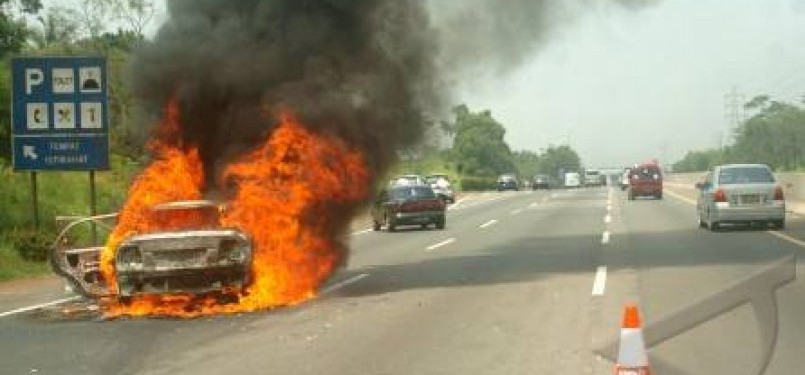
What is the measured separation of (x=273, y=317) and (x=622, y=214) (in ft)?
88.5

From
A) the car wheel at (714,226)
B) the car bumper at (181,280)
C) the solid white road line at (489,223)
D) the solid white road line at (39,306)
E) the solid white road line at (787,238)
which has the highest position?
the car bumper at (181,280)

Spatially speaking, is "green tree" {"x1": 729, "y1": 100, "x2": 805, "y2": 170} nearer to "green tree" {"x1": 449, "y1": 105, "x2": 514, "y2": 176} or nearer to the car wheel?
"green tree" {"x1": 449, "y1": 105, "x2": 514, "y2": 176}

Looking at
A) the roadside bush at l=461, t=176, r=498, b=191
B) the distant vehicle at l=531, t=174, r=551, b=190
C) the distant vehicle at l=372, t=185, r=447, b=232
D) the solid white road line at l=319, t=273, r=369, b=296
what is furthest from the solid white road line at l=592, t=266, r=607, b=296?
the distant vehicle at l=531, t=174, r=551, b=190

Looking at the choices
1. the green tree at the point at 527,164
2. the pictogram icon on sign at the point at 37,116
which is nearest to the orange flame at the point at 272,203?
the pictogram icon on sign at the point at 37,116

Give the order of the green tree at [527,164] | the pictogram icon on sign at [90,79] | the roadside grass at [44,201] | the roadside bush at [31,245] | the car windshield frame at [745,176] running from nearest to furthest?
the pictogram icon on sign at [90,79] < the roadside grass at [44,201] < the roadside bush at [31,245] < the car windshield frame at [745,176] < the green tree at [527,164]

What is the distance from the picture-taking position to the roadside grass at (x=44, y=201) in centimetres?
2239

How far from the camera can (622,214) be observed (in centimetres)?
3794

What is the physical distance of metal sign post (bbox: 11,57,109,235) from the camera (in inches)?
813

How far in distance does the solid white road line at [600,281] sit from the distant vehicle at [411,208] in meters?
15.0

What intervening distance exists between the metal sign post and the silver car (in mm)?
13966

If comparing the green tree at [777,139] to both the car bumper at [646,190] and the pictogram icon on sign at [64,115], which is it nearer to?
the car bumper at [646,190]

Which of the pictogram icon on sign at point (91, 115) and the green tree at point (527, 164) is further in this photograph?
the green tree at point (527, 164)

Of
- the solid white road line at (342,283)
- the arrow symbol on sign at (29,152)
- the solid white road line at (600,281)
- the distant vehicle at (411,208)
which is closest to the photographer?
the solid white road line at (600,281)

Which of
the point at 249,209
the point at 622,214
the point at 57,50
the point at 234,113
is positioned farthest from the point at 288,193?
the point at 57,50
